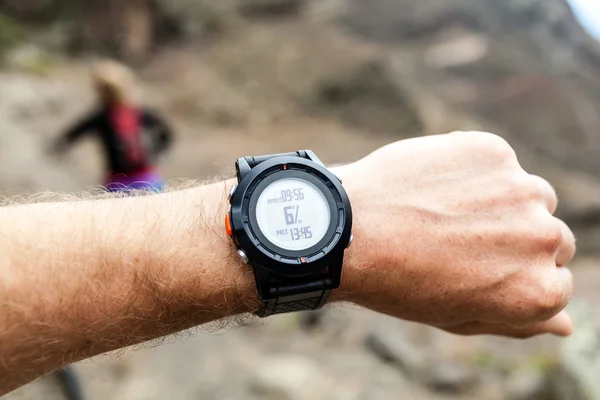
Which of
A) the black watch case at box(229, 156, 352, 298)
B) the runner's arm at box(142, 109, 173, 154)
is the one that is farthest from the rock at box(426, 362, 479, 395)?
the black watch case at box(229, 156, 352, 298)

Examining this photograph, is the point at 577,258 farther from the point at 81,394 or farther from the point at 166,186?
the point at 166,186

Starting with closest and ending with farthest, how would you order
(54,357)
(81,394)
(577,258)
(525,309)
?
1. (54,357)
2. (525,309)
3. (81,394)
4. (577,258)

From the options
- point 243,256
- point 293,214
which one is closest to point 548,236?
point 293,214

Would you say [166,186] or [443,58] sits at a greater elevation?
[166,186]

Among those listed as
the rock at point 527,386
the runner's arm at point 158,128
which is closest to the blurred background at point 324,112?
the rock at point 527,386

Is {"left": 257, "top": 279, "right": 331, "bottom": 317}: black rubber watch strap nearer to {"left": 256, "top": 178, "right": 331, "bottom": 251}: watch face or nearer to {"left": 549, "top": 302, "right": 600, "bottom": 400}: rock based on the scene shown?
{"left": 256, "top": 178, "right": 331, "bottom": 251}: watch face

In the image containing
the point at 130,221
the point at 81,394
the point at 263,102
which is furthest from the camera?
the point at 263,102

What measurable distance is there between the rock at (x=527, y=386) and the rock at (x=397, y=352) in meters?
0.69

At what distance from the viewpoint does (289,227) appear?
4.56 ft

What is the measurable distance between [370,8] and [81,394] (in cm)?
1418

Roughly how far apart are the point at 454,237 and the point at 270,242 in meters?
0.51

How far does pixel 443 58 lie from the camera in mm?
13883

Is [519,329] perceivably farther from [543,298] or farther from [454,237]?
[454,237]

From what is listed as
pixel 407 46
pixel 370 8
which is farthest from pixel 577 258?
pixel 370 8
